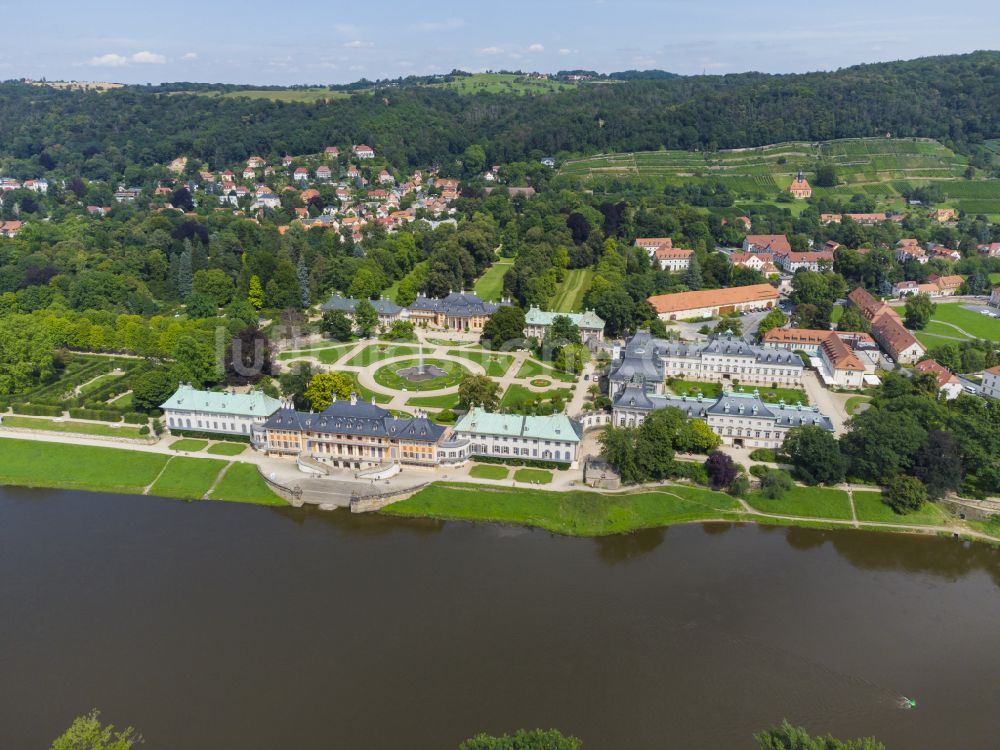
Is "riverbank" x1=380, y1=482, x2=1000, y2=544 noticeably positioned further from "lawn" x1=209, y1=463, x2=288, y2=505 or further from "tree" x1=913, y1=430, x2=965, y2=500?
"lawn" x1=209, y1=463, x2=288, y2=505

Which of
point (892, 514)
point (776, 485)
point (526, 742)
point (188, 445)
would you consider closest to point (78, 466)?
point (188, 445)

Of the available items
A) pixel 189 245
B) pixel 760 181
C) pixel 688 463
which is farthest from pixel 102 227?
pixel 760 181

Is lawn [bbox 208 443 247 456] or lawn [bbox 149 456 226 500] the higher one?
lawn [bbox 208 443 247 456]

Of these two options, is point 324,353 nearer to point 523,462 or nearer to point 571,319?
point 571,319

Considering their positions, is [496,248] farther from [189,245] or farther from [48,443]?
[48,443]

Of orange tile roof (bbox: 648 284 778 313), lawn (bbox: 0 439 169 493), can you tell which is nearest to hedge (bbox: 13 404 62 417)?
lawn (bbox: 0 439 169 493)

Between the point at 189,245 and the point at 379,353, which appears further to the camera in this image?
the point at 189,245
